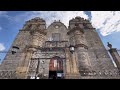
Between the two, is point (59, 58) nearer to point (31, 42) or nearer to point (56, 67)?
point (56, 67)

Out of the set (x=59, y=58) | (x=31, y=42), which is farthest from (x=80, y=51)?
(x=31, y=42)

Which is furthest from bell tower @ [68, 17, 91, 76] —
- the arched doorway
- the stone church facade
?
the arched doorway

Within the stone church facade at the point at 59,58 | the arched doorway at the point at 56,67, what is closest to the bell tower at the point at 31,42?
the stone church facade at the point at 59,58

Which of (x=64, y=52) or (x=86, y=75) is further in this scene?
(x=64, y=52)

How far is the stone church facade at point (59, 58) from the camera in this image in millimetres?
17625

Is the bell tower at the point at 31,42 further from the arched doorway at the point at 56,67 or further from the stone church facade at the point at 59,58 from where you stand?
the arched doorway at the point at 56,67

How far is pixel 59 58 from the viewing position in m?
20.0

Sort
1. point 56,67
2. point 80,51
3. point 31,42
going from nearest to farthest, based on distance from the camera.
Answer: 1. point 56,67
2. point 80,51
3. point 31,42

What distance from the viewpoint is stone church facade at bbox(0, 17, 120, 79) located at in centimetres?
1762

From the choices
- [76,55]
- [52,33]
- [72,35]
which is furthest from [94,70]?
[52,33]

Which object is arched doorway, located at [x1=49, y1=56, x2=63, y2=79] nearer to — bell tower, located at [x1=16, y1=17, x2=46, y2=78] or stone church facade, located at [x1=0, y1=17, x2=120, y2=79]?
stone church facade, located at [x1=0, y1=17, x2=120, y2=79]
